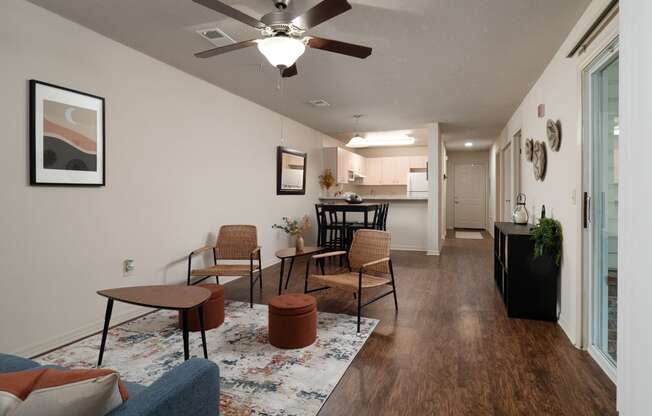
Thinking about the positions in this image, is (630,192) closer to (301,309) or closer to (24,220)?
(301,309)

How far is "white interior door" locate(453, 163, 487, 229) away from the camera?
11074 mm

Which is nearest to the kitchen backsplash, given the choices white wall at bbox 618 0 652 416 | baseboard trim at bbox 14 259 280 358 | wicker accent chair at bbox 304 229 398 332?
wicker accent chair at bbox 304 229 398 332

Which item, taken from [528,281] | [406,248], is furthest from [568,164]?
[406,248]

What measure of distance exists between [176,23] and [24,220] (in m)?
1.84

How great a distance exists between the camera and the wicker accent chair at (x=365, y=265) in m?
3.10

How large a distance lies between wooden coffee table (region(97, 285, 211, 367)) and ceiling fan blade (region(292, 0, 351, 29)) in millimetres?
1816

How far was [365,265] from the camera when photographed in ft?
9.91

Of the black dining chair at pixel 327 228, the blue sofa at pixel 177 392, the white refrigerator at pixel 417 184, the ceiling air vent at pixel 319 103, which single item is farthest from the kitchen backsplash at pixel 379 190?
the blue sofa at pixel 177 392

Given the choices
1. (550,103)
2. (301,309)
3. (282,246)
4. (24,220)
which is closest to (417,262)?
(282,246)

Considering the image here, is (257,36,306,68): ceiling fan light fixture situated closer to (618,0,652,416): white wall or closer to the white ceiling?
the white ceiling

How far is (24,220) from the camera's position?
2.48m

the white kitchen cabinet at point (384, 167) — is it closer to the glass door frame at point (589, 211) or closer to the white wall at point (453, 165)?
the white wall at point (453, 165)

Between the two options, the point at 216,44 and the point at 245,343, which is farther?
the point at 216,44

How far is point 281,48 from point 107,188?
2001mm
